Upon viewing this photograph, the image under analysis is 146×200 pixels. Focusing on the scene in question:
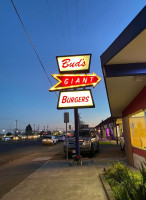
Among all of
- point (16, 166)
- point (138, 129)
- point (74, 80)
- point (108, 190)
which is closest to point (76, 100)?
point (74, 80)

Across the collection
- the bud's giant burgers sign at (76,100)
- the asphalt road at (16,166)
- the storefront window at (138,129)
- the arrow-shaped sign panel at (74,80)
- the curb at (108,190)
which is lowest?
the asphalt road at (16,166)

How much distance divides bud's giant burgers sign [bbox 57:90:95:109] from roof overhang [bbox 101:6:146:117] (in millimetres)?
2396

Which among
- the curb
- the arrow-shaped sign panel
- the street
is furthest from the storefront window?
the curb

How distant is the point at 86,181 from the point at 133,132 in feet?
15.4

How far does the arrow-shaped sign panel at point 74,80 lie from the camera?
988 cm

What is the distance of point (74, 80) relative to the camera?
9.97m

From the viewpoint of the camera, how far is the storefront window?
9367 mm

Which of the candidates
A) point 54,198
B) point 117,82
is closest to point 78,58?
point 117,82

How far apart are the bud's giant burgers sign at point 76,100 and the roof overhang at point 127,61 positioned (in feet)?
7.86

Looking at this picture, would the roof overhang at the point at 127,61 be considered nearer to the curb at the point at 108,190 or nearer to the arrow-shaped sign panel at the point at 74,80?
the arrow-shaped sign panel at the point at 74,80

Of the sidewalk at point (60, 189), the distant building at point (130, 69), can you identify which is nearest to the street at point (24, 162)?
the sidewalk at point (60, 189)

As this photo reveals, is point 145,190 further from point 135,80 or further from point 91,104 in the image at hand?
point 91,104

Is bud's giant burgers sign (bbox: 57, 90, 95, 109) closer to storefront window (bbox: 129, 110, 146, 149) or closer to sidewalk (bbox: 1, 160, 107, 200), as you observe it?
storefront window (bbox: 129, 110, 146, 149)

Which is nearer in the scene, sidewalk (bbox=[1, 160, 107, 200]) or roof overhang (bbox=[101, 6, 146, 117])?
roof overhang (bbox=[101, 6, 146, 117])
